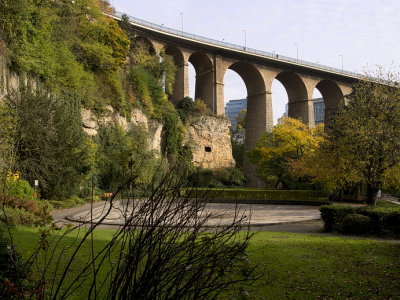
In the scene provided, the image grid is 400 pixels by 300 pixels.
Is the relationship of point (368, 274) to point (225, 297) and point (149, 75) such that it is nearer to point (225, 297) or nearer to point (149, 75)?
point (225, 297)

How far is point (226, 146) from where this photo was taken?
40.2m

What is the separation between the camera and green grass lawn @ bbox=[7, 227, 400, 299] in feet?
17.2

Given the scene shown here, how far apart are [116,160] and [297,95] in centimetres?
2861

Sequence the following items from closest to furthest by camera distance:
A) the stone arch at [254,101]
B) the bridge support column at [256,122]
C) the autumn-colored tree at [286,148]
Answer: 1. the autumn-colored tree at [286,148]
2. the bridge support column at [256,122]
3. the stone arch at [254,101]

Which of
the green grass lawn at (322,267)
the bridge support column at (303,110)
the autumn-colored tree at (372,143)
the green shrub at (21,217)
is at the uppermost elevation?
the bridge support column at (303,110)

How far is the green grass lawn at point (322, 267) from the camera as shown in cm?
525

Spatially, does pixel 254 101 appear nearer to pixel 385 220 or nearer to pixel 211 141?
pixel 211 141

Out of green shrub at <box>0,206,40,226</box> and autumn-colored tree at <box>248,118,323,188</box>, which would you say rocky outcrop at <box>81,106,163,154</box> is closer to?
autumn-colored tree at <box>248,118,323,188</box>

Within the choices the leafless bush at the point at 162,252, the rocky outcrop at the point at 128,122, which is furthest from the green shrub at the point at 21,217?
the rocky outcrop at the point at 128,122

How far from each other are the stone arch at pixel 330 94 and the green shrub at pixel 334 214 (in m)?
40.2

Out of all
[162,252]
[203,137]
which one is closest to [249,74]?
[203,137]

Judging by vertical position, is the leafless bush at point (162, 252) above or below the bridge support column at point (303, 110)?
below

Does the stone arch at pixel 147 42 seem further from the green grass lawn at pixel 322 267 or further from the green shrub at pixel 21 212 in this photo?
the green grass lawn at pixel 322 267

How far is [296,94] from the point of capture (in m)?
47.1
